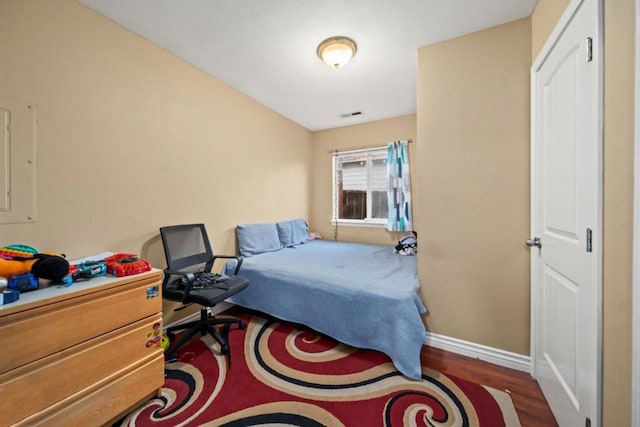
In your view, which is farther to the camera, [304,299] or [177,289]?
[304,299]

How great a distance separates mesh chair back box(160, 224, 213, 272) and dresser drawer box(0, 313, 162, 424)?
68 cm

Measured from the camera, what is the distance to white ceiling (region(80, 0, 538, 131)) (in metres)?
1.59

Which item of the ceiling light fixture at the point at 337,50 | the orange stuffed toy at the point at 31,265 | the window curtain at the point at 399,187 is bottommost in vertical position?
the orange stuffed toy at the point at 31,265

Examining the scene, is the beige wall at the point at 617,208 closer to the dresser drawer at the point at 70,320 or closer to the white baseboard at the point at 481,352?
the white baseboard at the point at 481,352

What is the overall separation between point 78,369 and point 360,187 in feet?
12.0

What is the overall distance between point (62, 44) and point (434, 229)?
297 centimetres

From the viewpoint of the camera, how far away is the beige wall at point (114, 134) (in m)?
1.44

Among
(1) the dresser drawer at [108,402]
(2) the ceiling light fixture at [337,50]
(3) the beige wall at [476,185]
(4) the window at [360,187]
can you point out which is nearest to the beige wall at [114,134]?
(1) the dresser drawer at [108,402]

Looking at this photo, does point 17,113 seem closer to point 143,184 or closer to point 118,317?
point 143,184

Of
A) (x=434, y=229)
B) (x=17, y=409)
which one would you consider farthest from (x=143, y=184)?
(x=434, y=229)

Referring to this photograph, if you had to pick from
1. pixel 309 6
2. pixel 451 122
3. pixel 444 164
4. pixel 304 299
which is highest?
pixel 309 6

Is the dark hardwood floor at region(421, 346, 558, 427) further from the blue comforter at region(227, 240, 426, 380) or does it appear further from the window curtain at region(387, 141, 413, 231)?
the window curtain at region(387, 141, 413, 231)

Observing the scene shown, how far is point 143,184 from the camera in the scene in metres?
1.96

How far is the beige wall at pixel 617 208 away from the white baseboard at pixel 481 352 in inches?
36.7
